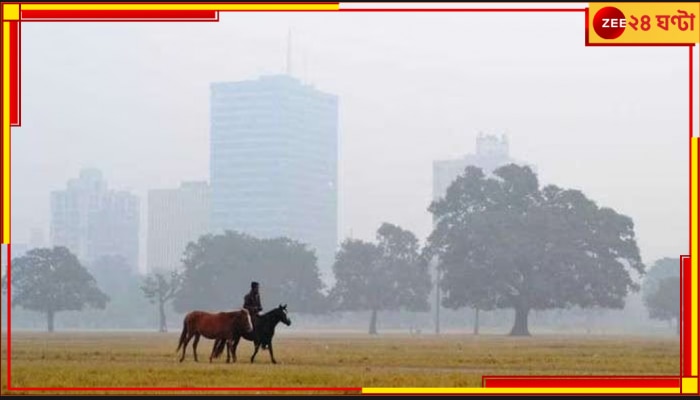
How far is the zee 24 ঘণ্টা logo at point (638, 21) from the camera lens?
829 inches

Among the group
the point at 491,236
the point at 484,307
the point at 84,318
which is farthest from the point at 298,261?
the point at 484,307

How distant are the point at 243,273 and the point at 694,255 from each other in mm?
18805

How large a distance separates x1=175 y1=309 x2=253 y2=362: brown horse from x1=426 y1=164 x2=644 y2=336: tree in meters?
12.1

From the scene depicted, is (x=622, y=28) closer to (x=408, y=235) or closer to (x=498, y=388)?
(x=498, y=388)

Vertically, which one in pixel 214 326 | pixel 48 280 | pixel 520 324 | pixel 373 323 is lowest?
pixel 520 324

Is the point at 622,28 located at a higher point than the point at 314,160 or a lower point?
higher

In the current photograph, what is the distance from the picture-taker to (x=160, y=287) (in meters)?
30.3

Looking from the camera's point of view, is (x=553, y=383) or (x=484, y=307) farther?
(x=484, y=307)

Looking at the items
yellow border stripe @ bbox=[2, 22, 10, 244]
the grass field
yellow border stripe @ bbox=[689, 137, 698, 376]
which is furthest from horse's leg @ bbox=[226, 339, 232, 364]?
yellow border stripe @ bbox=[689, 137, 698, 376]

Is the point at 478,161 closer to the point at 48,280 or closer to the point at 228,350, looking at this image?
the point at 228,350

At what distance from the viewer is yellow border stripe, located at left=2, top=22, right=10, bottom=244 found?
69.4 ft

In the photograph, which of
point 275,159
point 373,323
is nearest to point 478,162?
point 275,159

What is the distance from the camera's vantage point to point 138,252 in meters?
27.4

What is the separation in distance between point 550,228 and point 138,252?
33.0 meters
